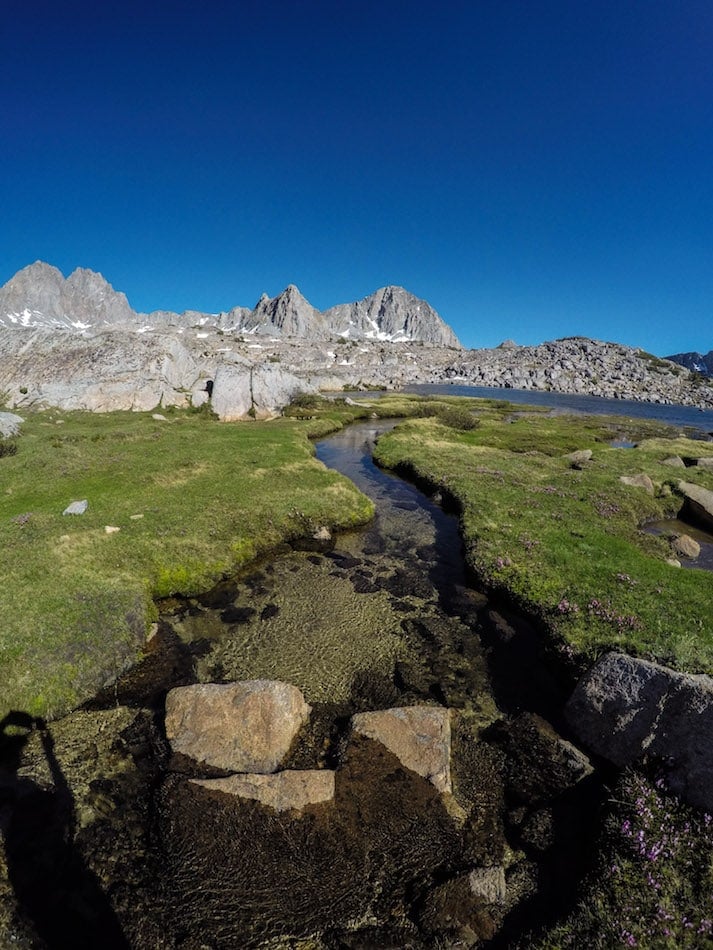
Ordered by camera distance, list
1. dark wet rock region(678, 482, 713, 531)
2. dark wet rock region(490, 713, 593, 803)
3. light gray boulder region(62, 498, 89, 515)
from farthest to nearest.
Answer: dark wet rock region(678, 482, 713, 531)
light gray boulder region(62, 498, 89, 515)
dark wet rock region(490, 713, 593, 803)

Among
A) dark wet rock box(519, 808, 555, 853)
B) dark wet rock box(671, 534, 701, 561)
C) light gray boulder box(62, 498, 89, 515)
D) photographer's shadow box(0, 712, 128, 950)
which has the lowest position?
photographer's shadow box(0, 712, 128, 950)

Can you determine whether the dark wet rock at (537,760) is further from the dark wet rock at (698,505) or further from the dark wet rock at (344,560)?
the dark wet rock at (698,505)

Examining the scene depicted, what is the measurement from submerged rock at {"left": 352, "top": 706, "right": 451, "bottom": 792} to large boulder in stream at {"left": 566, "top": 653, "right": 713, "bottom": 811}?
455cm

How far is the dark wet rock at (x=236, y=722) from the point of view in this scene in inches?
467

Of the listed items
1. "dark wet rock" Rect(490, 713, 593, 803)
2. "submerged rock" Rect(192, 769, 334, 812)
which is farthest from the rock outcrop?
"dark wet rock" Rect(490, 713, 593, 803)

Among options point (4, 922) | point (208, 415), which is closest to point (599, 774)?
point (4, 922)

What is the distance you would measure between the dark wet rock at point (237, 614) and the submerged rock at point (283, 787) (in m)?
8.06

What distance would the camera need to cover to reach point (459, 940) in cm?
844

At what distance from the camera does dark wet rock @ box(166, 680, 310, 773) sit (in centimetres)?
1187

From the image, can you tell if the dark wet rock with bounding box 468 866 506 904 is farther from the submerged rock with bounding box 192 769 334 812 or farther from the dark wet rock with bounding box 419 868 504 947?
the submerged rock with bounding box 192 769 334 812

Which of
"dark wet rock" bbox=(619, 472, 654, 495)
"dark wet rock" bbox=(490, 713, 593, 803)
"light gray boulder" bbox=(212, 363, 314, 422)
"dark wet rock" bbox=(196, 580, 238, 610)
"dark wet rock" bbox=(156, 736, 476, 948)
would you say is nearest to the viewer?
"dark wet rock" bbox=(156, 736, 476, 948)

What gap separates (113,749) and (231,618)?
7.11m

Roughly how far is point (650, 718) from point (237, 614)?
1600cm

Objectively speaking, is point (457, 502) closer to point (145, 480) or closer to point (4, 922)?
point (145, 480)
